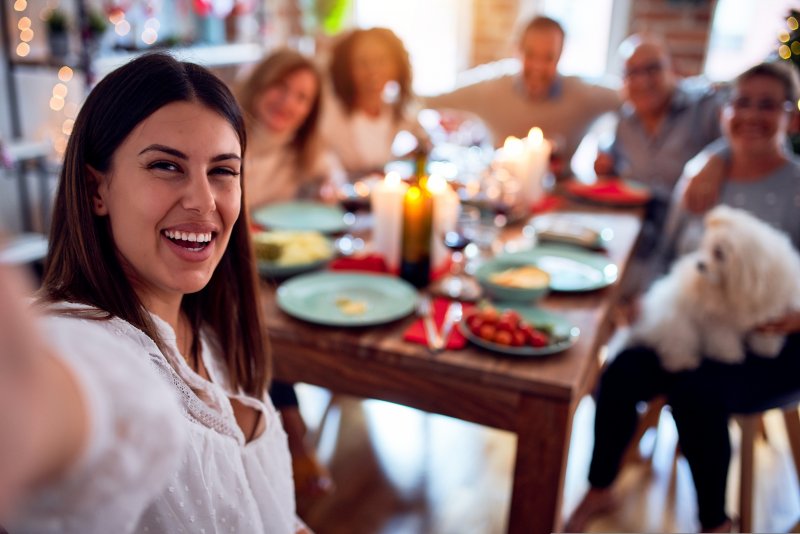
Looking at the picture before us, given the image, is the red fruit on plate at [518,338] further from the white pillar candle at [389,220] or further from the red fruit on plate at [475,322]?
the white pillar candle at [389,220]

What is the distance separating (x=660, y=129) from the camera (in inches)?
99.7

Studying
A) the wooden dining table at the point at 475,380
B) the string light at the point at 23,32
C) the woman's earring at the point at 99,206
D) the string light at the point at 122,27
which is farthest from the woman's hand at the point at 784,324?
the string light at the point at 122,27

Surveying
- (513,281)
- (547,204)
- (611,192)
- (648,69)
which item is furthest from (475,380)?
(648,69)

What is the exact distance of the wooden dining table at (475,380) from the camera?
118 cm

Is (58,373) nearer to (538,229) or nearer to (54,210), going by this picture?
(54,210)

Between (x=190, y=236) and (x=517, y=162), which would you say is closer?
(x=190, y=236)

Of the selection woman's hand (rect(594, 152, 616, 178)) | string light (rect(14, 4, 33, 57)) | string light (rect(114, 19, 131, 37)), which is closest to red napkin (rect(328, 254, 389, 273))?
woman's hand (rect(594, 152, 616, 178))

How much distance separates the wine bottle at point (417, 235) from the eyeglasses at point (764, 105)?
964 millimetres

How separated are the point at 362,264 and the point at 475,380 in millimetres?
525

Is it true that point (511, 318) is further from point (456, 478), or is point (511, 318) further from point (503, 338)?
point (456, 478)

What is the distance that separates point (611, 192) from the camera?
2357 mm

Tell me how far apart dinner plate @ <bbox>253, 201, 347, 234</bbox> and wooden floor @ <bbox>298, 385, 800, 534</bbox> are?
0.71m

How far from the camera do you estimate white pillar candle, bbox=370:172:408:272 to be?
1624mm

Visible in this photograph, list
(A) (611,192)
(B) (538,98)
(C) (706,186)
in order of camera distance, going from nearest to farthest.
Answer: (C) (706,186) → (A) (611,192) → (B) (538,98)
